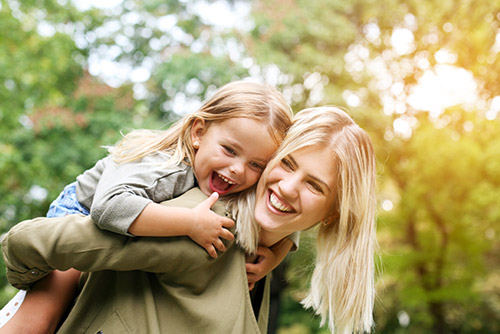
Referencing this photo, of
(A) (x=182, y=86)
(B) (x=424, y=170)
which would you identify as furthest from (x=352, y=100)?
(A) (x=182, y=86)

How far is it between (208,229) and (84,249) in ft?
1.41

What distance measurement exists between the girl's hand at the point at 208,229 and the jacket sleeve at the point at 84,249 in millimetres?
42

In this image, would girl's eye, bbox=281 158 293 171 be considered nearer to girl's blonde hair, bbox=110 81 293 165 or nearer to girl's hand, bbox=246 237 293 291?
girl's blonde hair, bbox=110 81 293 165

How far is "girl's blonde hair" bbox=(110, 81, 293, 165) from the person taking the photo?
79.4 inches

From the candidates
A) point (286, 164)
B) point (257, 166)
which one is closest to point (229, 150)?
point (257, 166)

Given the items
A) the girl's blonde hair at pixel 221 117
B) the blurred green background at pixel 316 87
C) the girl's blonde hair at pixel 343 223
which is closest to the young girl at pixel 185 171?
the girl's blonde hair at pixel 221 117

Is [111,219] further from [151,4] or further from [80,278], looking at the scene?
[151,4]

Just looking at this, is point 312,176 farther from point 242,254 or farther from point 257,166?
point 242,254

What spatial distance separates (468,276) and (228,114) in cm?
988

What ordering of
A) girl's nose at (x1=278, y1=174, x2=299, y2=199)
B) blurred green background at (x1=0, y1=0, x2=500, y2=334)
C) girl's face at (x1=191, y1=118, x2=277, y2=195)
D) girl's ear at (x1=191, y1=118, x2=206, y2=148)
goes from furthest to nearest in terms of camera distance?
blurred green background at (x1=0, y1=0, x2=500, y2=334) → girl's ear at (x1=191, y1=118, x2=206, y2=148) → girl's face at (x1=191, y1=118, x2=277, y2=195) → girl's nose at (x1=278, y1=174, x2=299, y2=199)

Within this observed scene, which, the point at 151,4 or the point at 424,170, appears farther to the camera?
the point at 424,170

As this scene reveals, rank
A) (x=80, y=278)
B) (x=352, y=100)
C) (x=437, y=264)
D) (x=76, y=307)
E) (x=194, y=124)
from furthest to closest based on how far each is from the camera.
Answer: (x=437, y=264) → (x=352, y=100) → (x=194, y=124) → (x=80, y=278) → (x=76, y=307)

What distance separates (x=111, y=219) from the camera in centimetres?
162

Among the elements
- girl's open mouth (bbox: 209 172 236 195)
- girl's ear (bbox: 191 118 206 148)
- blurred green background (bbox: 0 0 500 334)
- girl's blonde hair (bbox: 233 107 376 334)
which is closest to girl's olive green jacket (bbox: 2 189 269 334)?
girl's open mouth (bbox: 209 172 236 195)
